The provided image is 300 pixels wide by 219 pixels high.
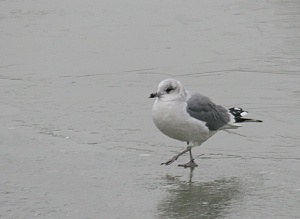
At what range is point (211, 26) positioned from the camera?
1273cm

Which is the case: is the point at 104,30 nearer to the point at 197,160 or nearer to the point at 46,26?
the point at 46,26

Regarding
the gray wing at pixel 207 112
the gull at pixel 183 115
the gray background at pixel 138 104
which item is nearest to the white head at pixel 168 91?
the gull at pixel 183 115

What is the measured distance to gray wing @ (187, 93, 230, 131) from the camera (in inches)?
273

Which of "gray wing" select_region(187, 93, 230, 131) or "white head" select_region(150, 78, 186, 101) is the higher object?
"white head" select_region(150, 78, 186, 101)

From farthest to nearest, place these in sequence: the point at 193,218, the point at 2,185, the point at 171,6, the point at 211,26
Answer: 1. the point at 171,6
2. the point at 211,26
3. the point at 2,185
4. the point at 193,218

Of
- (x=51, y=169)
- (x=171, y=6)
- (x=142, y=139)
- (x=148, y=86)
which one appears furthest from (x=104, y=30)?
(x=51, y=169)

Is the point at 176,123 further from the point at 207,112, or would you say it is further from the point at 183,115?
the point at 207,112

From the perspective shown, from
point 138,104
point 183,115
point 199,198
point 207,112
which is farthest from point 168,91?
point 138,104

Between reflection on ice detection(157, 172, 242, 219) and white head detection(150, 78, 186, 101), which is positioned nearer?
reflection on ice detection(157, 172, 242, 219)

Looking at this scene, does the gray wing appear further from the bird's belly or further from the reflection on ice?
the reflection on ice

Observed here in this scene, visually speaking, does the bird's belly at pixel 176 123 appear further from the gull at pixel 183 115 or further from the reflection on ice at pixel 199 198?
the reflection on ice at pixel 199 198

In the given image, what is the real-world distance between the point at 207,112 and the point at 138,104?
1.85m

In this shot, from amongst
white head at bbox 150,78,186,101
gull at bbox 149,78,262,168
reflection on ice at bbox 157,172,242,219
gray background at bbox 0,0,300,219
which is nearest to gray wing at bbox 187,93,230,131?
gull at bbox 149,78,262,168

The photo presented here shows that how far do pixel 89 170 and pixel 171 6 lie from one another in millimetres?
8232
